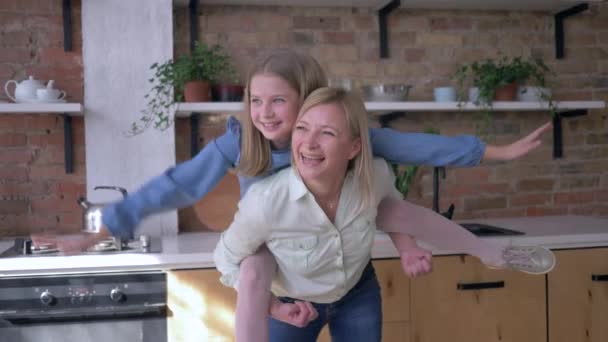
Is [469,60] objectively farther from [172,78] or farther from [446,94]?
[172,78]

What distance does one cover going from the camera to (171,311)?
7.76 feet

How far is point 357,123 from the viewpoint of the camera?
1.59 m

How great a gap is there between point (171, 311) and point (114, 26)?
1284mm

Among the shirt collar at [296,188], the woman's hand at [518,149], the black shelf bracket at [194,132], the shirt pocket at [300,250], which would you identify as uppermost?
the black shelf bracket at [194,132]

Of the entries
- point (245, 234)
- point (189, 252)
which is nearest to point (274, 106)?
point (245, 234)

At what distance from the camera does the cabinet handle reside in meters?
2.51

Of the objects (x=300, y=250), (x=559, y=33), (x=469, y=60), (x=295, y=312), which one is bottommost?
(x=295, y=312)

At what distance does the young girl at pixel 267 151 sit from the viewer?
63.9 inches

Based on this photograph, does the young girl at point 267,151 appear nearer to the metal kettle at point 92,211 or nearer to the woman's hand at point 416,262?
the woman's hand at point 416,262

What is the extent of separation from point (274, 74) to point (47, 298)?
1.24 metres

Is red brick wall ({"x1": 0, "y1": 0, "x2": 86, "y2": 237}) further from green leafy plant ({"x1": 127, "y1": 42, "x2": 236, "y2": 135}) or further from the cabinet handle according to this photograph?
the cabinet handle

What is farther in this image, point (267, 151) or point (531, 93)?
point (531, 93)

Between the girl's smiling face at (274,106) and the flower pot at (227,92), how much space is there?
1164 mm

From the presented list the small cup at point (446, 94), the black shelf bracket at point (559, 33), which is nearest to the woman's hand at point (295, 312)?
the small cup at point (446, 94)
